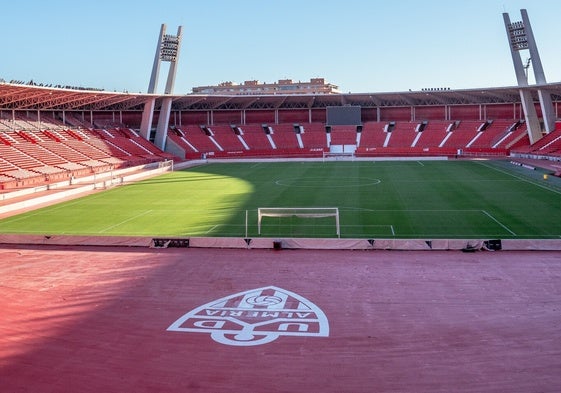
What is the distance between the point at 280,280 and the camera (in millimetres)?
18516

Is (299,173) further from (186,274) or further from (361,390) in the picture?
(361,390)

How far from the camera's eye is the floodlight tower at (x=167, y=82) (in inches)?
3113

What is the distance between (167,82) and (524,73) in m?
49.3

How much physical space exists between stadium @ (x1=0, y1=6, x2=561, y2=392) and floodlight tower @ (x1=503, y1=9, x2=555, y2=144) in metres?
19.8

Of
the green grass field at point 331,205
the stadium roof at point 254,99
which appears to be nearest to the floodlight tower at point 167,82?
the stadium roof at point 254,99

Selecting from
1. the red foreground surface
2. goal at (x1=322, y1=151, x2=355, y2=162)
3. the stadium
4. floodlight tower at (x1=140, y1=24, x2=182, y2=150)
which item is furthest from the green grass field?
floodlight tower at (x1=140, y1=24, x2=182, y2=150)

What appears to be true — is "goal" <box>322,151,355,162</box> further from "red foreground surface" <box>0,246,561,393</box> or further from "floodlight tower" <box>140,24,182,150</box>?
"red foreground surface" <box>0,246,561,393</box>

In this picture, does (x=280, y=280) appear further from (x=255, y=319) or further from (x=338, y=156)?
(x=338, y=156)

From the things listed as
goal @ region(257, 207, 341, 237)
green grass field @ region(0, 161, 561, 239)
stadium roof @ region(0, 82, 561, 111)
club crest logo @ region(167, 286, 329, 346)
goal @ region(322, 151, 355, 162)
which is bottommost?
club crest logo @ region(167, 286, 329, 346)

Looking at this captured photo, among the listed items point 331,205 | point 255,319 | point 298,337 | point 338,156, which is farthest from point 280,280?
point 338,156

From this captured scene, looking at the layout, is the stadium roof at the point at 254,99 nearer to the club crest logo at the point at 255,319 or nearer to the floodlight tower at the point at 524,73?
the floodlight tower at the point at 524,73

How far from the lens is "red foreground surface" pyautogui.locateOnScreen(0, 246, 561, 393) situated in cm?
1119

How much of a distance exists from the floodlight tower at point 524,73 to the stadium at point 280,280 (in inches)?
780

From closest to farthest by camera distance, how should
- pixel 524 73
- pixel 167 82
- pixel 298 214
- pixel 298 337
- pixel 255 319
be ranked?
1. pixel 298 337
2. pixel 255 319
3. pixel 298 214
4. pixel 524 73
5. pixel 167 82
